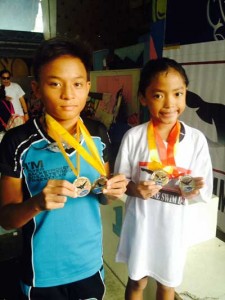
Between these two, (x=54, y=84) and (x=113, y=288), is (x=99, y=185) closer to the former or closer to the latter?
(x=54, y=84)

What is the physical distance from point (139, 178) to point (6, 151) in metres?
0.84

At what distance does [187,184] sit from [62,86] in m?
0.87

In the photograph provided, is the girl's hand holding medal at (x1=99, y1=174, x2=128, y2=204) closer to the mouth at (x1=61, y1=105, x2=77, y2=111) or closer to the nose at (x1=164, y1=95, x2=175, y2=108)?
the mouth at (x1=61, y1=105, x2=77, y2=111)

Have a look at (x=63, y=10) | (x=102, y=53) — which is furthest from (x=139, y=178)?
(x=63, y=10)

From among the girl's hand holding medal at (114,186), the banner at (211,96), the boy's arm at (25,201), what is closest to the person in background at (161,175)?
the girl's hand holding medal at (114,186)

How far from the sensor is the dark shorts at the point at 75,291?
4.68ft

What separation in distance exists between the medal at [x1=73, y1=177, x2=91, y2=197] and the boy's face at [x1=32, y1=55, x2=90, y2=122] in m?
0.31

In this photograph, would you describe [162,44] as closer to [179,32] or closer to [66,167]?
[179,32]

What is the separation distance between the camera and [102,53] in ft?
23.8

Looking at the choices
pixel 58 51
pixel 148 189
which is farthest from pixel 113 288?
pixel 58 51

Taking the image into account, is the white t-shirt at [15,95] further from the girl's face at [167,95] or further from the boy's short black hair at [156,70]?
the girl's face at [167,95]

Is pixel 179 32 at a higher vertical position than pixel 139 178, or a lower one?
higher

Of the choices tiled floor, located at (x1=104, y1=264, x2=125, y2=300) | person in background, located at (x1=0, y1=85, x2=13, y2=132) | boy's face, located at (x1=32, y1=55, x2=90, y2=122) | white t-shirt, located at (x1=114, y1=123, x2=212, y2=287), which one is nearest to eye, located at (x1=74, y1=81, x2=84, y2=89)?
boy's face, located at (x1=32, y1=55, x2=90, y2=122)

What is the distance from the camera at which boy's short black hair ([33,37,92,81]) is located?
136cm
